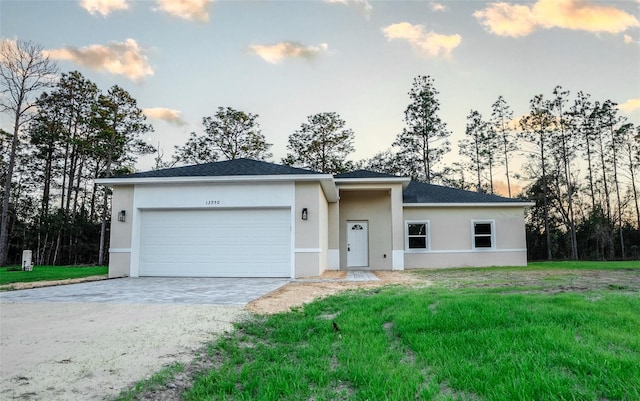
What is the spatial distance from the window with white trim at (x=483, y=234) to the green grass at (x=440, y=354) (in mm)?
10688

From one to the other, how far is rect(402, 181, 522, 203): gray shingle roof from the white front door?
7.21 feet

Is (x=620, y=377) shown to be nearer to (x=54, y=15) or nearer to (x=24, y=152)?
(x=54, y=15)

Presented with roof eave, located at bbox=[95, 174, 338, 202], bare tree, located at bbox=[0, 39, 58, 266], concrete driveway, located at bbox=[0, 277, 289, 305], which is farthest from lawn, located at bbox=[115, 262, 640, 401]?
bare tree, located at bbox=[0, 39, 58, 266]

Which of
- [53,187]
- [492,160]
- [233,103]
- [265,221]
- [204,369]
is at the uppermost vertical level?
[233,103]

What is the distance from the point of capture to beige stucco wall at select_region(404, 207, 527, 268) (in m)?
15.7

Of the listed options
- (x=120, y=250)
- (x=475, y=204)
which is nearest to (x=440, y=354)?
(x=120, y=250)

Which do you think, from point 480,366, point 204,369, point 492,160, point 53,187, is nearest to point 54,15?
point 204,369

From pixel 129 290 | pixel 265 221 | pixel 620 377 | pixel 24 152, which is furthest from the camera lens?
pixel 24 152

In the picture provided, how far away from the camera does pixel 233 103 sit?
1064 inches

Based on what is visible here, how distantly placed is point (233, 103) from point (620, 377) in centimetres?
2688

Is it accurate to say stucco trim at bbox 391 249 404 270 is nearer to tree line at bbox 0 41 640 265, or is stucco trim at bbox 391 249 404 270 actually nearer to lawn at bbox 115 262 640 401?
lawn at bbox 115 262 640 401

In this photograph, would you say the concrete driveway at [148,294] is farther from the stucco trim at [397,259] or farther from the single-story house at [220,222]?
the stucco trim at [397,259]

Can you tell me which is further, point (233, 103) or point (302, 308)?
point (233, 103)

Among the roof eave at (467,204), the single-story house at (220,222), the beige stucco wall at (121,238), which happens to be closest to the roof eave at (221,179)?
the single-story house at (220,222)
